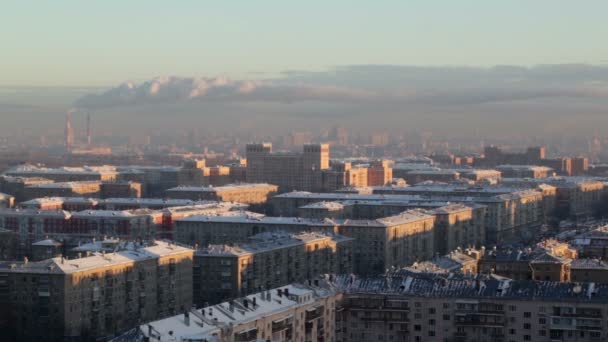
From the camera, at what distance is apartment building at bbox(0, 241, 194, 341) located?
26906 mm

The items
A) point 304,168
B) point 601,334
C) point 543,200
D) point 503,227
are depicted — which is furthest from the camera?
point 304,168

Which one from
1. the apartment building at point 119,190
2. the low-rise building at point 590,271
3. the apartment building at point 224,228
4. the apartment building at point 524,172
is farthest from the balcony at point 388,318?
the apartment building at point 524,172

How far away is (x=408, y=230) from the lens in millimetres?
43688

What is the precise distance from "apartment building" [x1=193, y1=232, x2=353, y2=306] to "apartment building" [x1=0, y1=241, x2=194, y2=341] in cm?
213

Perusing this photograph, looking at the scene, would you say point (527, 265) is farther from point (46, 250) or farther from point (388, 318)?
point (46, 250)

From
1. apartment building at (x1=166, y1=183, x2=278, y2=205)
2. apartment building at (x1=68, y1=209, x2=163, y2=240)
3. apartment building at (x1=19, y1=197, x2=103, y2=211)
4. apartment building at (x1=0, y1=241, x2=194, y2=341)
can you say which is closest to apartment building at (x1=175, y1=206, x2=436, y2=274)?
apartment building at (x1=68, y1=209, x2=163, y2=240)

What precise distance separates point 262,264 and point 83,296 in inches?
285

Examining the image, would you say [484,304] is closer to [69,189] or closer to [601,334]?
[601,334]

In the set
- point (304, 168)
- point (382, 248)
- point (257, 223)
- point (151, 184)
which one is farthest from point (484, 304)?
point (151, 184)

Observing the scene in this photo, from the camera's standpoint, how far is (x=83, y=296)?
27469 mm

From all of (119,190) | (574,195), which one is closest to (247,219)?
(119,190)

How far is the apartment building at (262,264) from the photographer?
32.4 m

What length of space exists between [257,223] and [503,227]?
1606 centimetres

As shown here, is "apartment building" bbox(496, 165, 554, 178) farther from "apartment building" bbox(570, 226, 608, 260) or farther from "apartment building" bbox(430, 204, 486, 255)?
"apartment building" bbox(570, 226, 608, 260)
